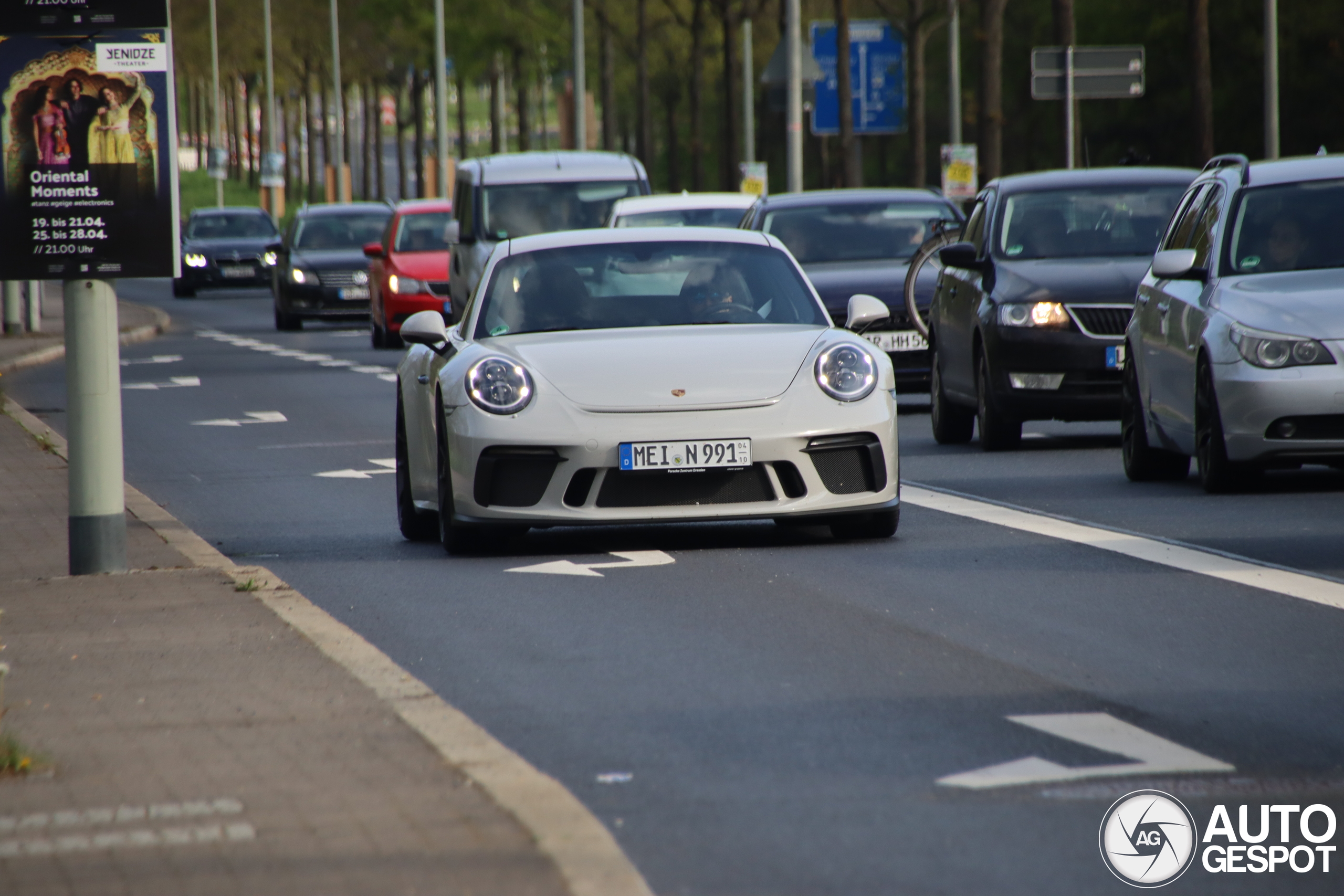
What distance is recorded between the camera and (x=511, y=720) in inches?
268

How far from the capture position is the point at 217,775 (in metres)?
5.85

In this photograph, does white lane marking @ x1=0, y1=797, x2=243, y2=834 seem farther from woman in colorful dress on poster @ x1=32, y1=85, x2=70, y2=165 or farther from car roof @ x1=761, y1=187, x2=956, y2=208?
car roof @ x1=761, y1=187, x2=956, y2=208

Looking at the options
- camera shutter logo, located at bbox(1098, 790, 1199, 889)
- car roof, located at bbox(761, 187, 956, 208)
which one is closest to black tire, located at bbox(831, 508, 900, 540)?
camera shutter logo, located at bbox(1098, 790, 1199, 889)

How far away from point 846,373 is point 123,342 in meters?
27.0

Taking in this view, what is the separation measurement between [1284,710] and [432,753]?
7.30 ft

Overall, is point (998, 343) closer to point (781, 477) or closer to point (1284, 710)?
point (781, 477)

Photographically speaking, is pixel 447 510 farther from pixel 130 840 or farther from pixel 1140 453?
pixel 130 840

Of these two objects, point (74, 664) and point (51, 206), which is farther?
point (51, 206)

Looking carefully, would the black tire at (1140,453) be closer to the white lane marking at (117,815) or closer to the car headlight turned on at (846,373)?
the car headlight turned on at (846,373)

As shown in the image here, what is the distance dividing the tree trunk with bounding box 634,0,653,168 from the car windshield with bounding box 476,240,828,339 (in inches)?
2162

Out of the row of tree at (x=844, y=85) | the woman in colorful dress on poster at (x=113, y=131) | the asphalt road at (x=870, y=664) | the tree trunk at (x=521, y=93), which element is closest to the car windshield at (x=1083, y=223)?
the asphalt road at (x=870, y=664)

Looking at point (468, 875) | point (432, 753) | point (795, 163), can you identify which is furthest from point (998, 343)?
point (795, 163)

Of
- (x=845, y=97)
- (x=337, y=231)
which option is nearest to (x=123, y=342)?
(x=337, y=231)

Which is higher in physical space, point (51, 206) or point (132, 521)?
point (51, 206)
